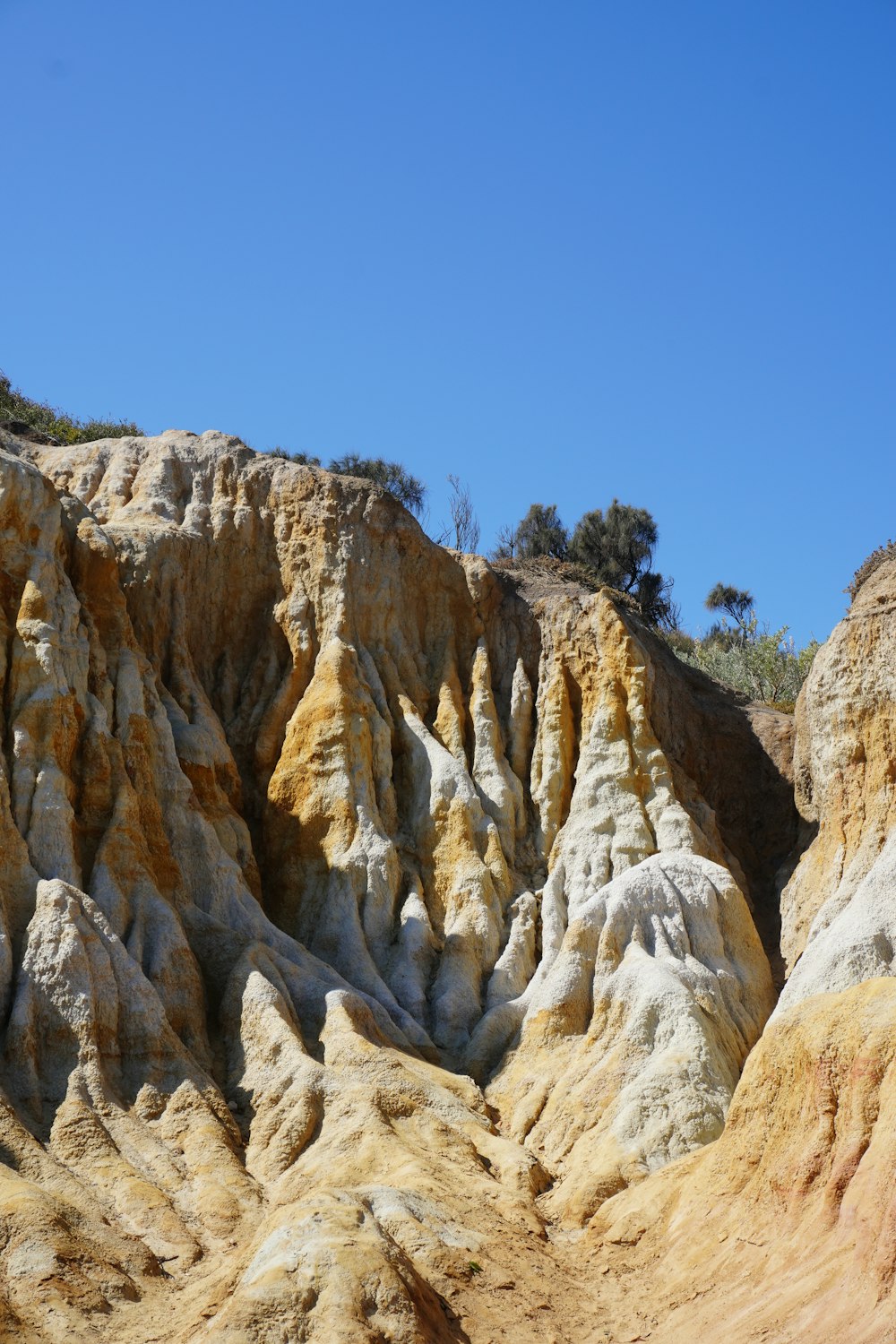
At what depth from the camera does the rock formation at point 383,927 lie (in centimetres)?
2011

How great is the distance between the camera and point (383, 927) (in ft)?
106

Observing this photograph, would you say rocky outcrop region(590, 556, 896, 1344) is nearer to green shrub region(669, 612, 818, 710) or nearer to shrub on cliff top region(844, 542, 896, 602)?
shrub on cliff top region(844, 542, 896, 602)

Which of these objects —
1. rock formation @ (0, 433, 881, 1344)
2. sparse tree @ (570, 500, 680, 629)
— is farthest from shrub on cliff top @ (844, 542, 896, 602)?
sparse tree @ (570, 500, 680, 629)

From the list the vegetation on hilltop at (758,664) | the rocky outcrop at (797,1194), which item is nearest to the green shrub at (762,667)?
the vegetation on hilltop at (758,664)

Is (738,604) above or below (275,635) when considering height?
above

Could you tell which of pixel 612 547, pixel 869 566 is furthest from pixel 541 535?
pixel 869 566

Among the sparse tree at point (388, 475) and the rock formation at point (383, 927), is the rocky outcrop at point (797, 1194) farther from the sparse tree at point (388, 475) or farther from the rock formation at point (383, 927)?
the sparse tree at point (388, 475)

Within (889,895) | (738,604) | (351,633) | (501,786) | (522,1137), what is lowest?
(522,1137)

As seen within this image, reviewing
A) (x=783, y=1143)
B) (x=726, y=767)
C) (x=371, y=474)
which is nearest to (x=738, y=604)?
(x=371, y=474)

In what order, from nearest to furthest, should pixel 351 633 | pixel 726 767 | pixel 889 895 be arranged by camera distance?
pixel 889 895, pixel 351 633, pixel 726 767

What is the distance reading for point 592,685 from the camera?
3725 cm

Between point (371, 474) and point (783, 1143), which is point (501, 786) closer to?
point (783, 1143)

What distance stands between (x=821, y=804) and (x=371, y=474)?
27.8m

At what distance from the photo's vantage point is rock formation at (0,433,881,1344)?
2011cm
